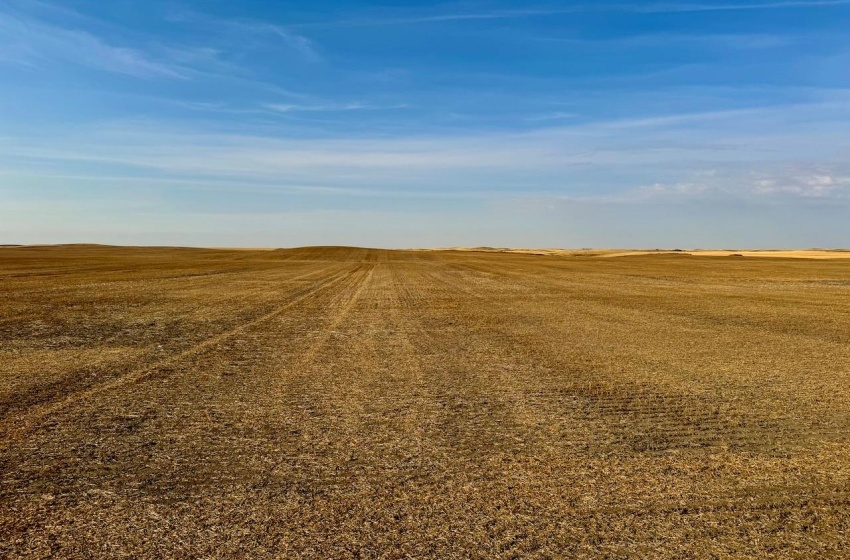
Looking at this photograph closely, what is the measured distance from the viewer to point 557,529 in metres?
4.47

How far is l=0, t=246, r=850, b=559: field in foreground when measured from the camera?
441cm

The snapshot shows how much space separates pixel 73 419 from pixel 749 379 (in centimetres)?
913

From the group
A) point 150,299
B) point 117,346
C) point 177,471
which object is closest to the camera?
point 177,471

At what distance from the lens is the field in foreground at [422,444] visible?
4414 millimetres

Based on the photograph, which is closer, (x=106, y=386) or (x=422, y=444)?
(x=422, y=444)

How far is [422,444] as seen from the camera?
6387mm

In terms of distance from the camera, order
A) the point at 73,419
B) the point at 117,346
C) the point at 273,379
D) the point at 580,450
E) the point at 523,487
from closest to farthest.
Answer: the point at 523,487 < the point at 580,450 < the point at 73,419 < the point at 273,379 < the point at 117,346

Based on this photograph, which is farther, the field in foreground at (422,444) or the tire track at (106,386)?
the tire track at (106,386)

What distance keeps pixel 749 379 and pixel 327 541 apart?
7.72m

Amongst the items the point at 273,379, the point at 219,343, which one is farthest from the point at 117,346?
the point at 273,379

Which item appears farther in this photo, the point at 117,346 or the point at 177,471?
the point at 117,346

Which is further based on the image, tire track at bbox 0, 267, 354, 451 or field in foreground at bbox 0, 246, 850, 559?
tire track at bbox 0, 267, 354, 451

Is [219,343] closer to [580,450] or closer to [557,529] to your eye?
[580,450]

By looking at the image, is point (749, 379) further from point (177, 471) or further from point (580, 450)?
point (177, 471)
